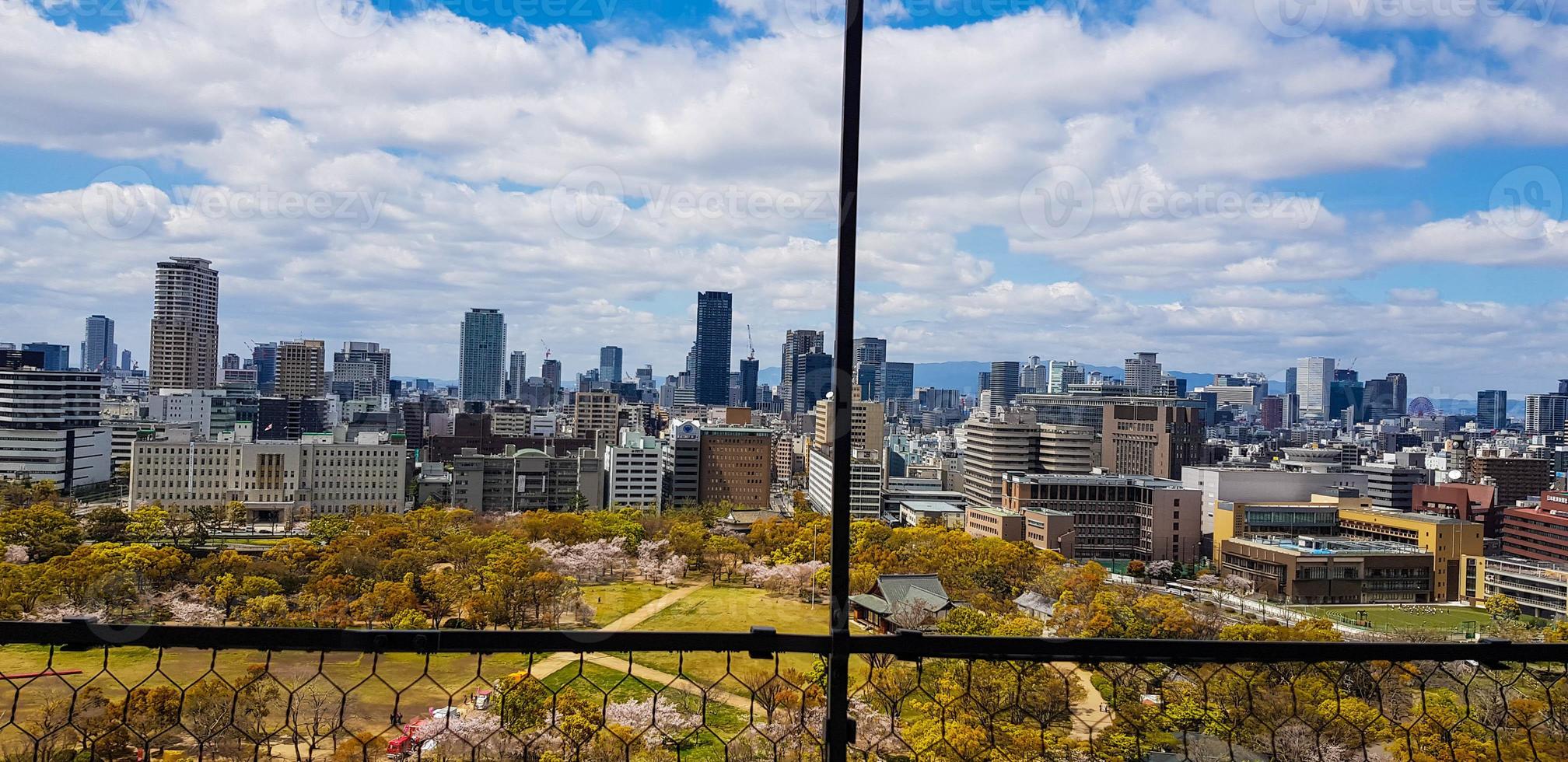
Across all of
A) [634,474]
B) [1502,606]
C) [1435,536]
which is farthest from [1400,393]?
[634,474]

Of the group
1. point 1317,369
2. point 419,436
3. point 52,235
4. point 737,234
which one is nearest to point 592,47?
point 737,234

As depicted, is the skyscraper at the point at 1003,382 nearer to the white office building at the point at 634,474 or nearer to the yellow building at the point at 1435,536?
the yellow building at the point at 1435,536

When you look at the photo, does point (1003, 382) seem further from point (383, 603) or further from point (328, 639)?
point (328, 639)

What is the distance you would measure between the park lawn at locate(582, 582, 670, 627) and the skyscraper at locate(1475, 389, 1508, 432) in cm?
3397

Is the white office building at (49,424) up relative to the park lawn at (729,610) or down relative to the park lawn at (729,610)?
up

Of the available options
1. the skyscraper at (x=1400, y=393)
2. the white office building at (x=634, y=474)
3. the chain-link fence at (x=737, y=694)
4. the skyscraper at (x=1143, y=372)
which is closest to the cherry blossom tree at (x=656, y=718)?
the chain-link fence at (x=737, y=694)

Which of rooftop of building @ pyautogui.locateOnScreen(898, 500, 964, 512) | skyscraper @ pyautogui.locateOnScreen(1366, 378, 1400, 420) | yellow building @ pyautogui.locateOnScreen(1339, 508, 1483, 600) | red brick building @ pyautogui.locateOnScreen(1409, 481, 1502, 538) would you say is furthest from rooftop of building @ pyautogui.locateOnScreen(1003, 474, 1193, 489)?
skyscraper @ pyautogui.locateOnScreen(1366, 378, 1400, 420)

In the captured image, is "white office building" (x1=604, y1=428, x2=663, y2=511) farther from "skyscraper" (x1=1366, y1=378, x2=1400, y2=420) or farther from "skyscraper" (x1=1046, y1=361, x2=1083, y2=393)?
"skyscraper" (x1=1366, y1=378, x2=1400, y2=420)

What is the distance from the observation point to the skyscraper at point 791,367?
12039 mm

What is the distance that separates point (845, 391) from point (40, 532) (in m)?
9.77

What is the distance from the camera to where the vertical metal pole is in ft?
3.98

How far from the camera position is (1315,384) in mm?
40344

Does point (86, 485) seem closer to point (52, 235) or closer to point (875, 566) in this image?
point (52, 235)

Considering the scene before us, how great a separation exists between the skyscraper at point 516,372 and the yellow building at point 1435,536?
2197cm
